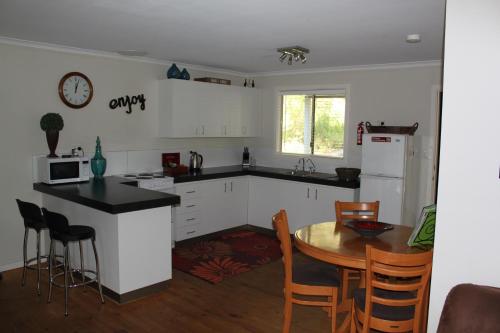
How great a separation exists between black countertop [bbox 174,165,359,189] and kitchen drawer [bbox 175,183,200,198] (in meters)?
0.08

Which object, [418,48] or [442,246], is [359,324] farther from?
[418,48]

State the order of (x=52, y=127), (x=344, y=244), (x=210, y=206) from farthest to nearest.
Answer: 1. (x=210, y=206)
2. (x=52, y=127)
3. (x=344, y=244)

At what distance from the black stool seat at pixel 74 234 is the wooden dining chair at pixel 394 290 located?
230 cm

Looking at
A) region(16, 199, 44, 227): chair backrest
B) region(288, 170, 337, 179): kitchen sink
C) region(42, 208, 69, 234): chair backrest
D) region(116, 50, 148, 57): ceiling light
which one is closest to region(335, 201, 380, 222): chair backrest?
region(288, 170, 337, 179): kitchen sink

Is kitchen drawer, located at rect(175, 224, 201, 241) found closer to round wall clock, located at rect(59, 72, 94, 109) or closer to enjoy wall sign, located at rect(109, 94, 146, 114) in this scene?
enjoy wall sign, located at rect(109, 94, 146, 114)

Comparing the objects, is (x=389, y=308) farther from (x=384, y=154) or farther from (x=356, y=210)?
(x=384, y=154)

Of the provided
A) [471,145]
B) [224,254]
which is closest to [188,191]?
[224,254]

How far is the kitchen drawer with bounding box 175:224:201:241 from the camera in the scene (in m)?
5.23

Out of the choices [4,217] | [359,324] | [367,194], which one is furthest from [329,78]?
[4,217]

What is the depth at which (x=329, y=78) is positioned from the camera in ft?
19.0

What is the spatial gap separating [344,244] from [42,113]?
11.4 ft

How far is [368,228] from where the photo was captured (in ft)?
10.3

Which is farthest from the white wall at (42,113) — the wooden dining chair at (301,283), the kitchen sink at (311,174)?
the wooden dining chair at (301,283)

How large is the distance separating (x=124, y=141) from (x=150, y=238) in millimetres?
1857
